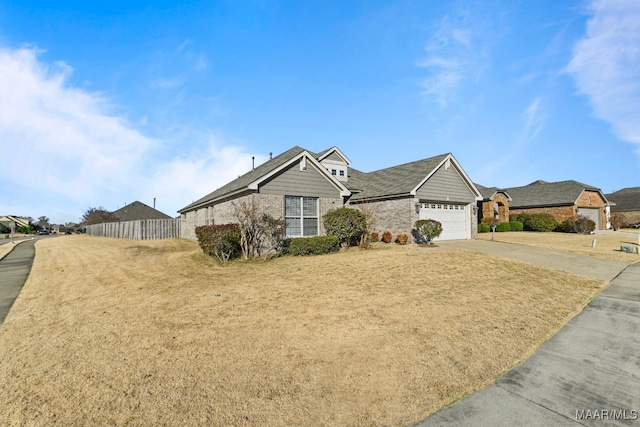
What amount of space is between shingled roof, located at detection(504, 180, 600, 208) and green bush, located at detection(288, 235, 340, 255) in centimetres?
2784

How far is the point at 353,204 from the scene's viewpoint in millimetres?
22766

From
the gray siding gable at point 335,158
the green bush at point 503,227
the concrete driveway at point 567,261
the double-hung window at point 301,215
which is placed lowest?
the concrete driveway at point 567,261

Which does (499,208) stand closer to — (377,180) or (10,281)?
(377,180)

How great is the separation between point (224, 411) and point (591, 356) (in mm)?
5645

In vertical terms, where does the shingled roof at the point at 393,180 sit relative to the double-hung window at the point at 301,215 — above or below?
above

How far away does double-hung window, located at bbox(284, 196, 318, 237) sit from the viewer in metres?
16.1

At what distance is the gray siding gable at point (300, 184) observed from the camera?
15539 mm

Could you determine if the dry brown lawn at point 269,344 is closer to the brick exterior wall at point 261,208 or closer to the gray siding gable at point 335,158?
the brick exterior wall at point 261,208

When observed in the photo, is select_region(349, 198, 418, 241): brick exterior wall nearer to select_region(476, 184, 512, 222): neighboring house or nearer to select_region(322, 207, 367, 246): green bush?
select_region(322, 207, 367, 246): green bush

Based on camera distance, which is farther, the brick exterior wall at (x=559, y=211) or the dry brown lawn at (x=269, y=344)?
the brick exterior wall at (x=559, y=211)

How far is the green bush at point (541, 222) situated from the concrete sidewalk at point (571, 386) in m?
27.5

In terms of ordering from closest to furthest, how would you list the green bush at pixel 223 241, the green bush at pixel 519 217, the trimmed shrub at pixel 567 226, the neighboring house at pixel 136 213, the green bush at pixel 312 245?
1. the green bush at pixel 223 241
2. the green bush at pixel 312 245
3. the trimmed shrub at pixel 567 226
4. the green bush at pixel 519 217
5. the neighboring house at pixel 136 213

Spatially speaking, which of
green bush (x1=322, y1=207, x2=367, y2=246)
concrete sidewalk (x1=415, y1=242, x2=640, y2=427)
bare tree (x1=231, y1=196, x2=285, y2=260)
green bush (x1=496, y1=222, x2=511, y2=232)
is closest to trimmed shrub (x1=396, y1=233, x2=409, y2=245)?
green bush (x1=322, y1=207, x2=367, y2=246)

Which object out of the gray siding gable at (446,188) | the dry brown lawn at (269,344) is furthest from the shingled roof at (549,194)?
the dry brown lawn at (269,344)
